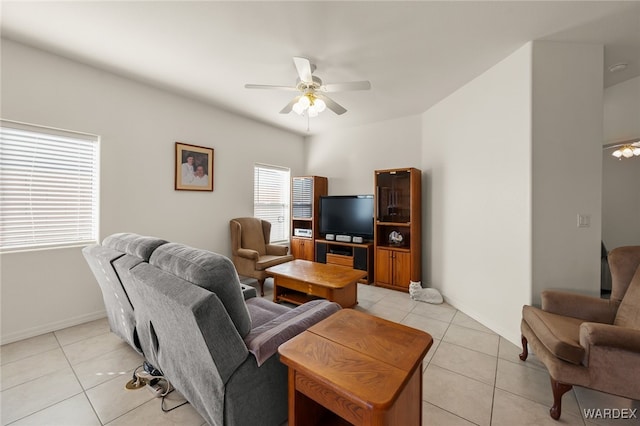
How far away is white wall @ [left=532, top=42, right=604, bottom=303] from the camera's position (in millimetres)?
2195

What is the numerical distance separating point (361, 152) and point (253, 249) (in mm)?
2648

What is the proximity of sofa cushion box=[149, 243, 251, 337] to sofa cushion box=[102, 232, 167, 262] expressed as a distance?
305 mm

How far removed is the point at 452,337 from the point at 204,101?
4.32 meters

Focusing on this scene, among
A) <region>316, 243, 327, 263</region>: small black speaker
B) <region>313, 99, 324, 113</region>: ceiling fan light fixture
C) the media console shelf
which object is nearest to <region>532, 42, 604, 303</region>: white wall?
<region>313, 99, 324, 113</region>: ceiling fan light fixture

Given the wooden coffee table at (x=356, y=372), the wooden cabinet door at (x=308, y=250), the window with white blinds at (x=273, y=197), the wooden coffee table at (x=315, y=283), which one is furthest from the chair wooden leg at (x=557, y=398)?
the window with white blinds at (x=273, y=197)

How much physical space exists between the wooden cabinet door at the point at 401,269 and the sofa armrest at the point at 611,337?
223 centimetres

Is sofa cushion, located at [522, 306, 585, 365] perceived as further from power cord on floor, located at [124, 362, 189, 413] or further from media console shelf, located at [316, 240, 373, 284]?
power cord on floor, located at [124, 362, 189, 413]

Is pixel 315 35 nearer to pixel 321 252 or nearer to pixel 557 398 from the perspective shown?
pixel 557 398

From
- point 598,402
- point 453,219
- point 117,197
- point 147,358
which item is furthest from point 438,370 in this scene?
point 117,197

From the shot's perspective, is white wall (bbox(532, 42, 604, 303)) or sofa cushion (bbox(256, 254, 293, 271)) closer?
white wall (bbox(532, 42, 604, 303))

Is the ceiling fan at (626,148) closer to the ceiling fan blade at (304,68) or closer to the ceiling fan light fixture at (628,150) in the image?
the ceiling fan light fixture at (628,150)

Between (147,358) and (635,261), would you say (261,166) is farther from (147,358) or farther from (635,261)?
(635,261)

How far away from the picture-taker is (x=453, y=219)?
128 inches

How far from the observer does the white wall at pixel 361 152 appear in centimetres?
418
